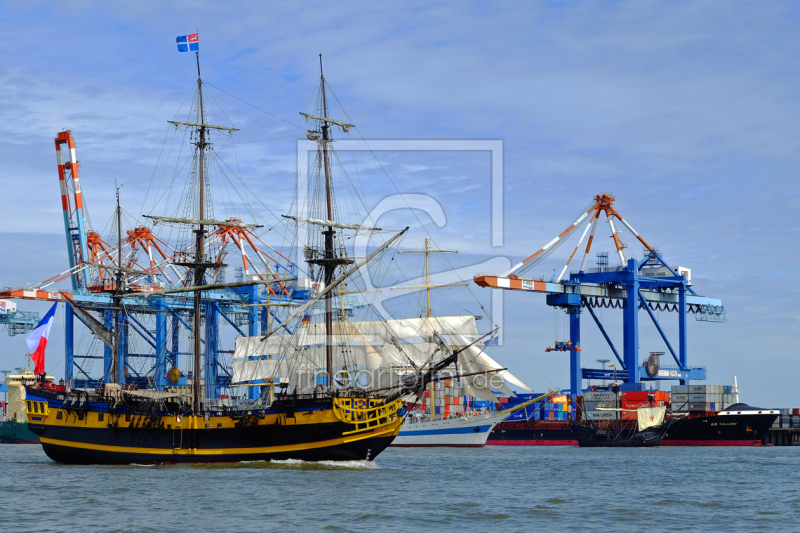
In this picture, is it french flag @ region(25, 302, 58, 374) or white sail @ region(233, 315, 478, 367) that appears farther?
white sail @ region(233, 315, 478, 367)

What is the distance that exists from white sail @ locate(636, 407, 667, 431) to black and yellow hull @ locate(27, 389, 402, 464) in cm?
5105

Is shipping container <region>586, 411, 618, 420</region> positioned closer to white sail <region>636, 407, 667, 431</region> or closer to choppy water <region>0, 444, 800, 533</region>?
white sail <region>636, 407, 667, 431</region>

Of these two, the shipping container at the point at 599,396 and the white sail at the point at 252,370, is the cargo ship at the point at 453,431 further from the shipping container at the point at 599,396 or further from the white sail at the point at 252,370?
the white sail at the point at 252,370

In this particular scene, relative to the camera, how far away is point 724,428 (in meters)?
109

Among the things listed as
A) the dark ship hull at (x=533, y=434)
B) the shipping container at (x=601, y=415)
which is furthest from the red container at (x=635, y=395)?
the dark ship hull at (x=533, y=434)

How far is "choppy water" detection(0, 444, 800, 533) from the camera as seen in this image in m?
36.9

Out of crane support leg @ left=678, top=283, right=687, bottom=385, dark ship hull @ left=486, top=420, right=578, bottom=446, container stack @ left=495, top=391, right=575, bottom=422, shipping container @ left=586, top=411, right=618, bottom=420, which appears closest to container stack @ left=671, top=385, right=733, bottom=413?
crane support leg @ left=678, top=283, right=687, bottom=385

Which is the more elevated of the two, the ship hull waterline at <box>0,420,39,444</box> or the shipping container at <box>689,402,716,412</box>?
the shipping container at <box>689,402,716,412</box>

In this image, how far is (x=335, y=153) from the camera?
66.9m

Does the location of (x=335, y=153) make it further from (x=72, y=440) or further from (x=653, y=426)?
(x=653, y=426)

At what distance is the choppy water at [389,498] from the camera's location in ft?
121

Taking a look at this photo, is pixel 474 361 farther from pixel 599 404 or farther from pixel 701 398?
pixel 701 398

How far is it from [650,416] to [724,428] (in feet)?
33.3

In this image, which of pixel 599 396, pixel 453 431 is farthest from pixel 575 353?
pixel 453 431
